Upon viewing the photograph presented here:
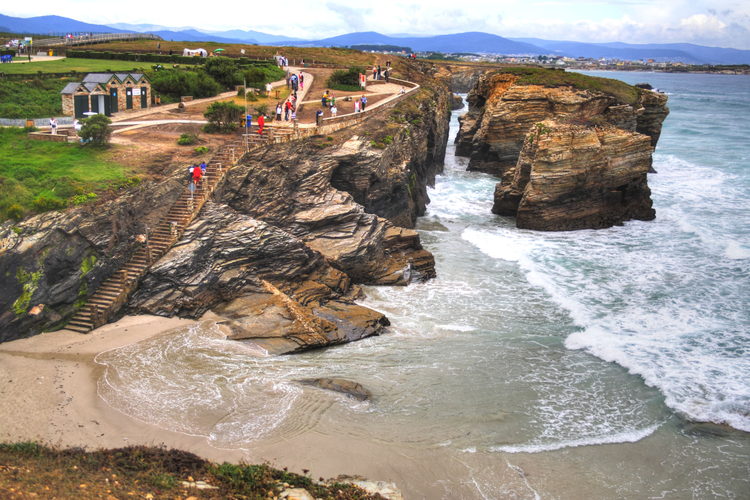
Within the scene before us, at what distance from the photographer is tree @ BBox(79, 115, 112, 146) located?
2706cm

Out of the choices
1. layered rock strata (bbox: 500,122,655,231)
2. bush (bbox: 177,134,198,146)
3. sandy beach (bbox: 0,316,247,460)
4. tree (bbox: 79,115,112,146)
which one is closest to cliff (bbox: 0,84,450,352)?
sandy beach (bbox: 0,316,247,460)

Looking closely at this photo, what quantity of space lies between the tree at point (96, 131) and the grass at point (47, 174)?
457 millimetres

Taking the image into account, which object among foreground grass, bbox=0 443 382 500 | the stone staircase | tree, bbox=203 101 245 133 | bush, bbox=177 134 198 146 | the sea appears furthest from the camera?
tree, bbox=203 101 245 133

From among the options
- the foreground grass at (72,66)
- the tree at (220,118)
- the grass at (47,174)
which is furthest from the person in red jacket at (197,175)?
the foreground grass at (72,66)

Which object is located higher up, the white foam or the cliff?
the cliff

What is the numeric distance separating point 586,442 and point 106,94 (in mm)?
30276

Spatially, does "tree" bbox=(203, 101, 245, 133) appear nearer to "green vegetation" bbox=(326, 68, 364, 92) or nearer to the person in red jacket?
the person in red jacket

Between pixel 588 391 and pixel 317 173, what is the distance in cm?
1588

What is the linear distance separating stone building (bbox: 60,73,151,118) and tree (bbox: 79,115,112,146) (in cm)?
666

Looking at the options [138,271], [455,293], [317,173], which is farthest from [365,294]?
[138,271]

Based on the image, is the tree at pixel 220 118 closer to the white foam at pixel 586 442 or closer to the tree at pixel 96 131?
the tree at pixel 96 131

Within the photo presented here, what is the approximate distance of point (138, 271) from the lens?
22516mm

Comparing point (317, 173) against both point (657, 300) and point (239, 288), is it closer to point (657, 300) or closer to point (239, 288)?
point (239, 288)

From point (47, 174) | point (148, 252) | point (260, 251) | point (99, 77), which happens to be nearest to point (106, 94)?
point (99, 77)
